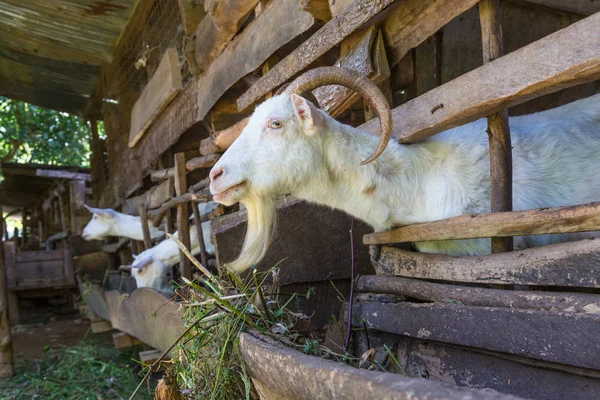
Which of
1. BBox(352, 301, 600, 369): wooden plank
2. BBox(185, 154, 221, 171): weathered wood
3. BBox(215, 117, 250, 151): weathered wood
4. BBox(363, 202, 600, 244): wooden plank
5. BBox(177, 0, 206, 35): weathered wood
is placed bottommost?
BBox(352, 301, 600, 369): wooden plank

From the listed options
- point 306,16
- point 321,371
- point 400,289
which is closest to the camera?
point 321,371

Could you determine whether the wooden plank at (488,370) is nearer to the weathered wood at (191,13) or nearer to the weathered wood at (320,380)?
the weathered wood at (320,380)

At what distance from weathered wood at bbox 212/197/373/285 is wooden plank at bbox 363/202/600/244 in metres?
1.03

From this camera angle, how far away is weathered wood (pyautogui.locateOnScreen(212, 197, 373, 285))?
12.5ft

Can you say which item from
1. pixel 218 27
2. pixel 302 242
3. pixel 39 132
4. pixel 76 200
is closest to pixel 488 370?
pixel 302 242

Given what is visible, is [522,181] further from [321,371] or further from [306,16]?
[306,16]

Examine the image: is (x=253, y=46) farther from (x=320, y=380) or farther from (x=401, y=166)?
(x=320, y=380)

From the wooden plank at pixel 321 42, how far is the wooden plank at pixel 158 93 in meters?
2.32

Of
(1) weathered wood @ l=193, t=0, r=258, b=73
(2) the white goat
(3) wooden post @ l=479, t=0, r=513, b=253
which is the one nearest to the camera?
(3) wooden post @ l=479, t=0, r=513, b=253

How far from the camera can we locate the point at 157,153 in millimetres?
7723

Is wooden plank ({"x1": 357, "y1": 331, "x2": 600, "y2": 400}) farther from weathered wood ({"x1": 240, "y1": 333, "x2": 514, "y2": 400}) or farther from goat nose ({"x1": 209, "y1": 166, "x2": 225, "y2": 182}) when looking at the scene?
goat nose ({"x1": 209, "y1": 166, "x2": 225, "y2": 182})

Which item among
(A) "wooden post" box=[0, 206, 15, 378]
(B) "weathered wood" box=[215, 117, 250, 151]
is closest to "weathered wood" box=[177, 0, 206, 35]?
(B) "weathered wood" box=[215, 117, 250, 151]

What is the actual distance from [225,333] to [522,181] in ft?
5.03

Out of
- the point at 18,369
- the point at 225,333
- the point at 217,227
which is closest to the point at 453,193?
the point at 225,333
